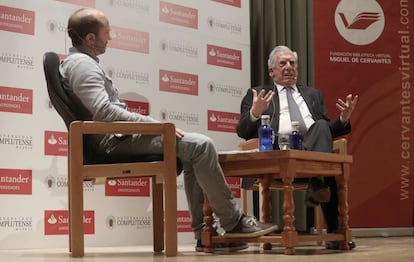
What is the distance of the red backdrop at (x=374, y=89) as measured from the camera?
18.1 ft

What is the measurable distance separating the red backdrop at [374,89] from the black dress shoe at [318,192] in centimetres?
198

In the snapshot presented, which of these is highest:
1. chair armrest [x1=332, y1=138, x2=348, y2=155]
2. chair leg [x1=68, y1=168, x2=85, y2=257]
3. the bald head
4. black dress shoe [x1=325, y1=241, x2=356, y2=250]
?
the bald head

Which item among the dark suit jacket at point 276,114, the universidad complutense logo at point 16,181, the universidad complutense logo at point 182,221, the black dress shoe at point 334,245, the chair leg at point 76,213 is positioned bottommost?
the black dress shoe at point 334,245

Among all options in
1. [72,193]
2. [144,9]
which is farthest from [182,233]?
[72,193]

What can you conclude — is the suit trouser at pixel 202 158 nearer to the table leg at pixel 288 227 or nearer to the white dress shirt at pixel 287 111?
the table leg at pixel 288 227

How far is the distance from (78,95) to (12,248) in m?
1.39

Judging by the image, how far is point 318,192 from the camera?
3.52 metres

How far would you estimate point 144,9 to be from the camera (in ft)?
15.6

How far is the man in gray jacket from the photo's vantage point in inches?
122

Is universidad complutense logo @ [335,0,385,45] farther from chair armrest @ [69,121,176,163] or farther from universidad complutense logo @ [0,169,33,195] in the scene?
chair armrest @ [69,121,176,163]

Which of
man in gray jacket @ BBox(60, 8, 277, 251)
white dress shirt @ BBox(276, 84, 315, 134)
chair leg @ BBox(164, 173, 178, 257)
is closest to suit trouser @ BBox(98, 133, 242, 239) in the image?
man in gray jacket @ BBox(60, 8, 277, 251)

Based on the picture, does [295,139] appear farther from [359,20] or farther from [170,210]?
[359,20]

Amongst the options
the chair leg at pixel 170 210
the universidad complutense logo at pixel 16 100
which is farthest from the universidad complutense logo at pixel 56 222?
the chair leg at pixel 170 210

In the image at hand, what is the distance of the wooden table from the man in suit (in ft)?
0.42
